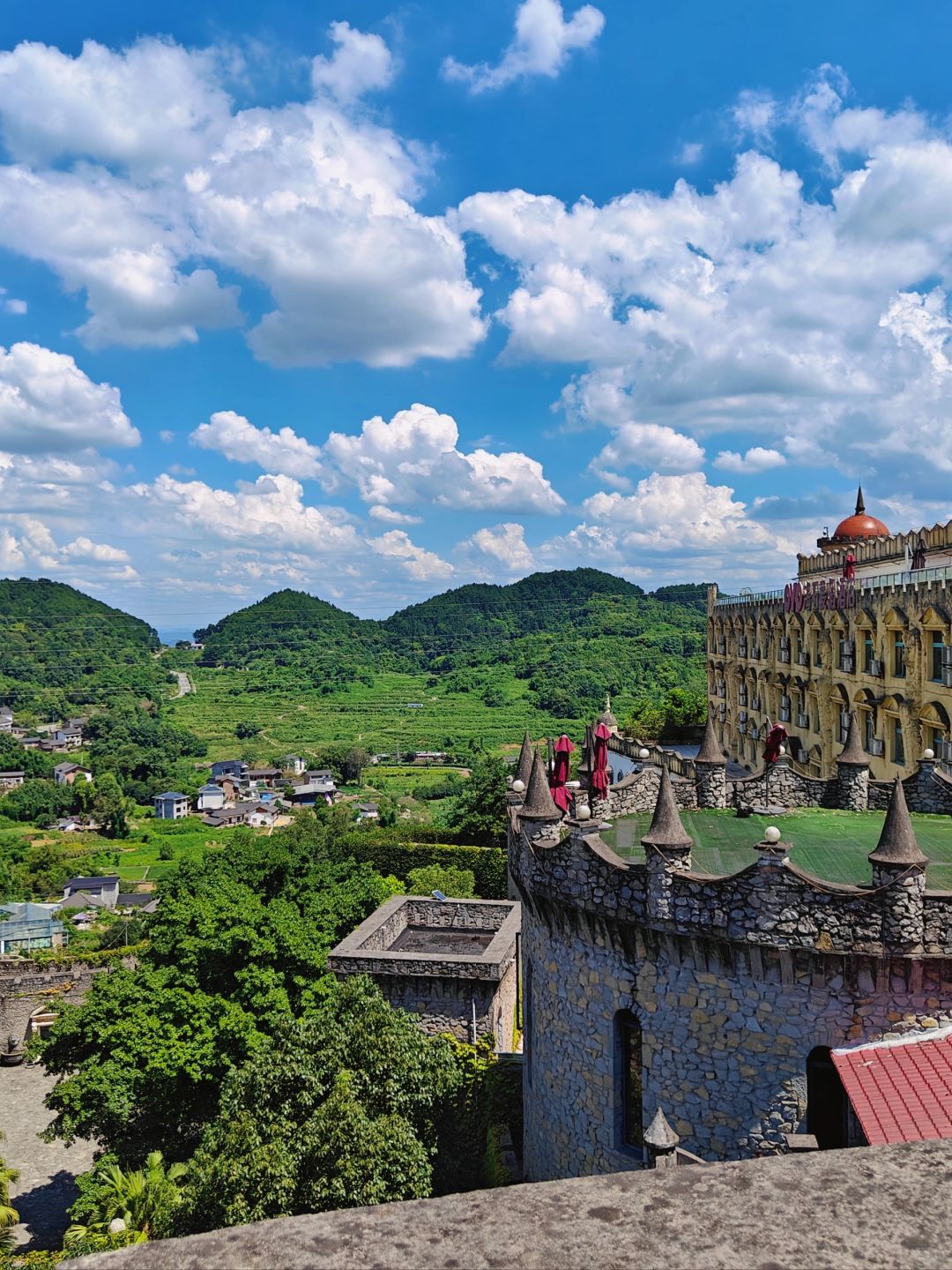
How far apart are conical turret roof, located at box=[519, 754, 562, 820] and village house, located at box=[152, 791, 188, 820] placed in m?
128

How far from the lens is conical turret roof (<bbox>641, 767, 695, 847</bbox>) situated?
43.5ft

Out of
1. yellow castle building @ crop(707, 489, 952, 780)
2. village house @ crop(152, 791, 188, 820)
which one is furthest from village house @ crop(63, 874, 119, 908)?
yellow castle building @ crop(707, 489, 952, 780)

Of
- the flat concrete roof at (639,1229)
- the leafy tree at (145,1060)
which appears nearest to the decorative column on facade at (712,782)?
the leafy tree at (145,1060)

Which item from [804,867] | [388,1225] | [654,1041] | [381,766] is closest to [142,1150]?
[654,1041]

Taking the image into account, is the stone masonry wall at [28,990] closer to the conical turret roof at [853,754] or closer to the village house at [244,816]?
the conical turret roof at [853,754]

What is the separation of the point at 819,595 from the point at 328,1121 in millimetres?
36847

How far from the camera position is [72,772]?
154 meters

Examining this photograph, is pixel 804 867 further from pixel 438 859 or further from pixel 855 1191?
pixel 438 859

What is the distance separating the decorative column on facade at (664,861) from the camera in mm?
13141

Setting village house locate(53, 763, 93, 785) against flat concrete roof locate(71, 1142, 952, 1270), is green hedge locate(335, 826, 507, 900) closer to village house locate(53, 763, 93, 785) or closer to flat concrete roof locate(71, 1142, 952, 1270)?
flat concrete roof locate(71, 1142, 952, 1270)

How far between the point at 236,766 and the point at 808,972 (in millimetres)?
158559

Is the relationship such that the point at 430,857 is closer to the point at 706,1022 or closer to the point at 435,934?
the point at 435,934

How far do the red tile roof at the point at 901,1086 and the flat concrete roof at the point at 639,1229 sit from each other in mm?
6683

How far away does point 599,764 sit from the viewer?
64.2ft
